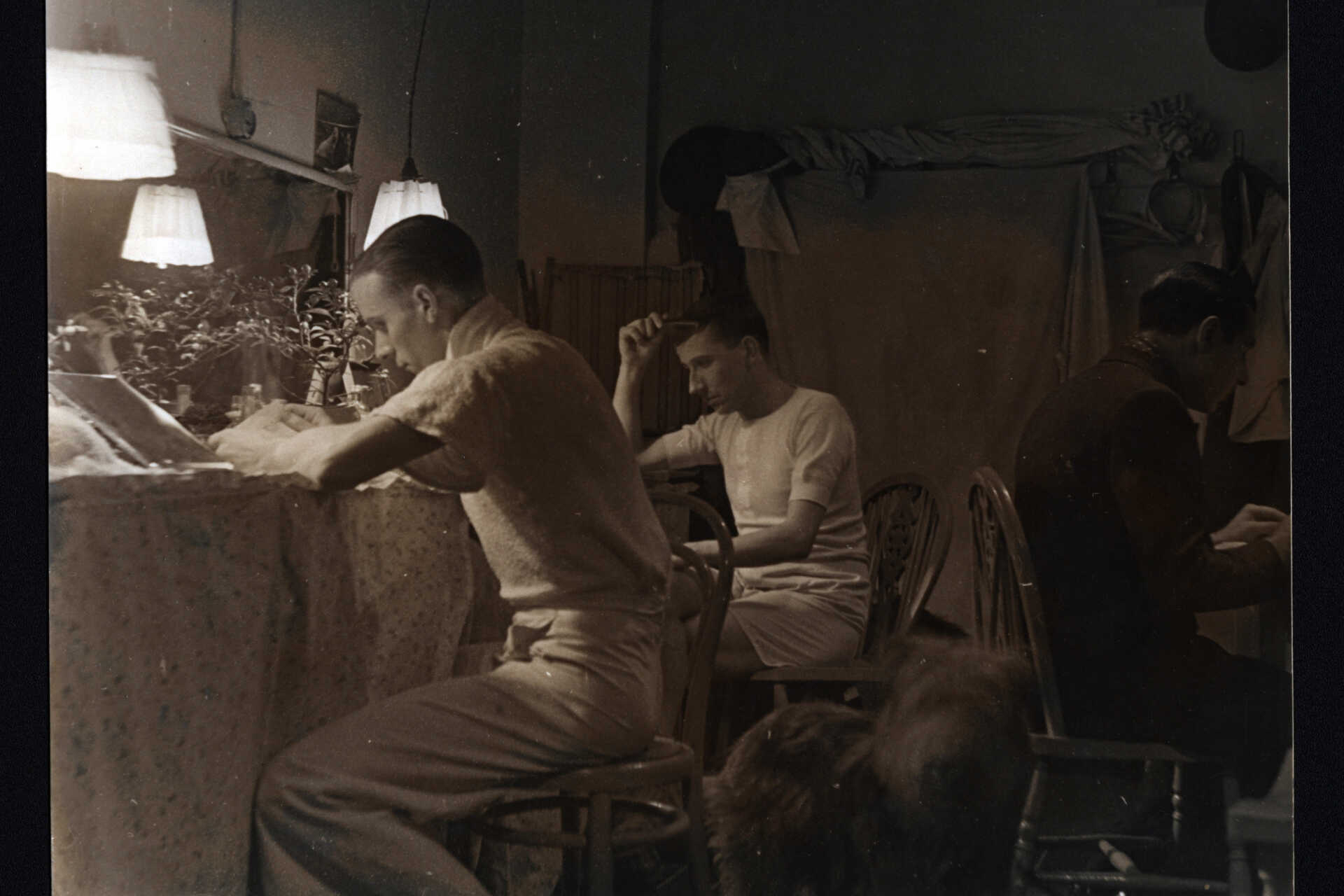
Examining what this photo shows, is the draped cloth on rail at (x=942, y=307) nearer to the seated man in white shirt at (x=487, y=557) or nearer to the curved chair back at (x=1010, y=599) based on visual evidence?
the curved chair back at (x=1010, y=599)

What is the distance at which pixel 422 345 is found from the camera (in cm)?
146

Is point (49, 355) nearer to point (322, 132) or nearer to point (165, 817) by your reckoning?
point (322, 132)

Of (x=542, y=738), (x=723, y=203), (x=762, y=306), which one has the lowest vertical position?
(x=542, y=738)

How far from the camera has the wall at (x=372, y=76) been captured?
1445mm

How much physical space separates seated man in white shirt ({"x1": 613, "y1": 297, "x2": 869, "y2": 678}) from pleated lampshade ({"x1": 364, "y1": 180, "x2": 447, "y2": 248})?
249mm

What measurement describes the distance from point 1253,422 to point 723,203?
0.57 m

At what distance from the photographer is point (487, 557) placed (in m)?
1.43

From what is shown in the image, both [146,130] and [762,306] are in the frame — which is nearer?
[762,306]

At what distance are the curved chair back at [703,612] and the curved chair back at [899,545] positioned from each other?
143 mm

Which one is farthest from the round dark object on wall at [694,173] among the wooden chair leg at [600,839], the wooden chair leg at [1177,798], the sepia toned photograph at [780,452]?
the wooden chair leg at [1177,798]

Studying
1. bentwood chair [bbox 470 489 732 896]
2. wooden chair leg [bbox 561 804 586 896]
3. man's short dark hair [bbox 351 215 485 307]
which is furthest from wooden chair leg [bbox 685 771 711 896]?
man's short dark hair [bbox 351 215 485 307]

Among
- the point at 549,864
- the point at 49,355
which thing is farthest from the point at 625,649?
the point at 49,355

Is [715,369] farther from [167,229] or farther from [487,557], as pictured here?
[167,229]

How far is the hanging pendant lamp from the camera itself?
4.78 feet
